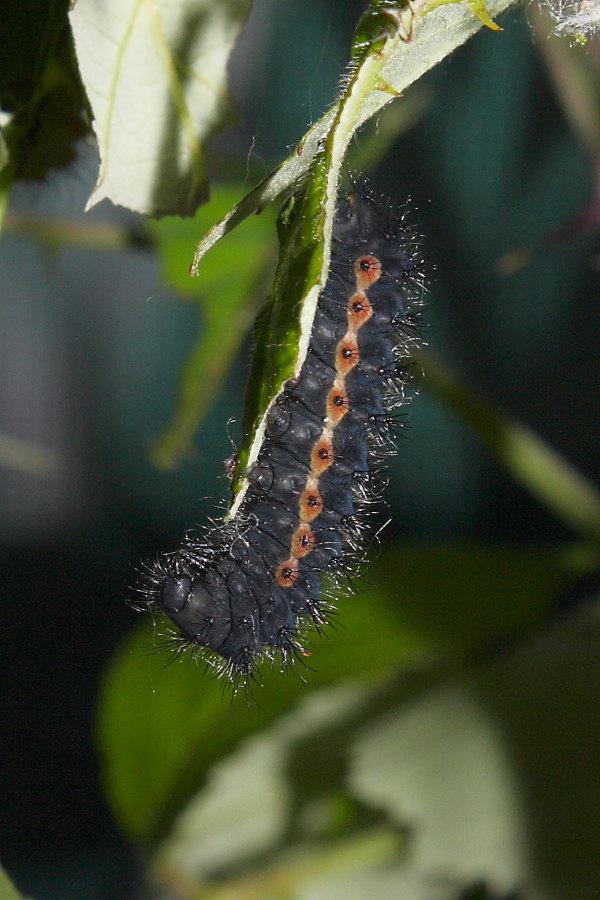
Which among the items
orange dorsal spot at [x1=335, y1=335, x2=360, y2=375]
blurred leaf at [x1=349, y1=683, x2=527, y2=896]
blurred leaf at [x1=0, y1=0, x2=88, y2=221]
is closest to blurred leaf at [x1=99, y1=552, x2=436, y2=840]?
blurred leaf at [x1=349, y1=683, x2=527, y2=896]

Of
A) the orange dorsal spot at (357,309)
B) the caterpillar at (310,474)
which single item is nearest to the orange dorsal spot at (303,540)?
the caterpillar at (310,474)

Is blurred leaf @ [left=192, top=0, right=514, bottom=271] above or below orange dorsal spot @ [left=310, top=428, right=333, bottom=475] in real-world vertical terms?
above

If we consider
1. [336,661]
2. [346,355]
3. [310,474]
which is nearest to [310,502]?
[310,474]

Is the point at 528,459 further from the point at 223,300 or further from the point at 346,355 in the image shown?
the point at 346,355

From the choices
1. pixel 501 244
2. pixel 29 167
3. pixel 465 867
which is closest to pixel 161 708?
pixel 465 867

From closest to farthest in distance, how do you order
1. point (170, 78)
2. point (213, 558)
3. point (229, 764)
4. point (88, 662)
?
point (170, 78) < point (213, 558) < point (229, 764) < point (88, 662)

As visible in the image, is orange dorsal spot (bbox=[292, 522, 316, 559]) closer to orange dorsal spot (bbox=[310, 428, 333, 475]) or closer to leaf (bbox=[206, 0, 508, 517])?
orange dorsal spot (bbox=[310, 428, 333, 475])

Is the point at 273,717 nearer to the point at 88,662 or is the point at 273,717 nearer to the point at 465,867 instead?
the point at 465,867
